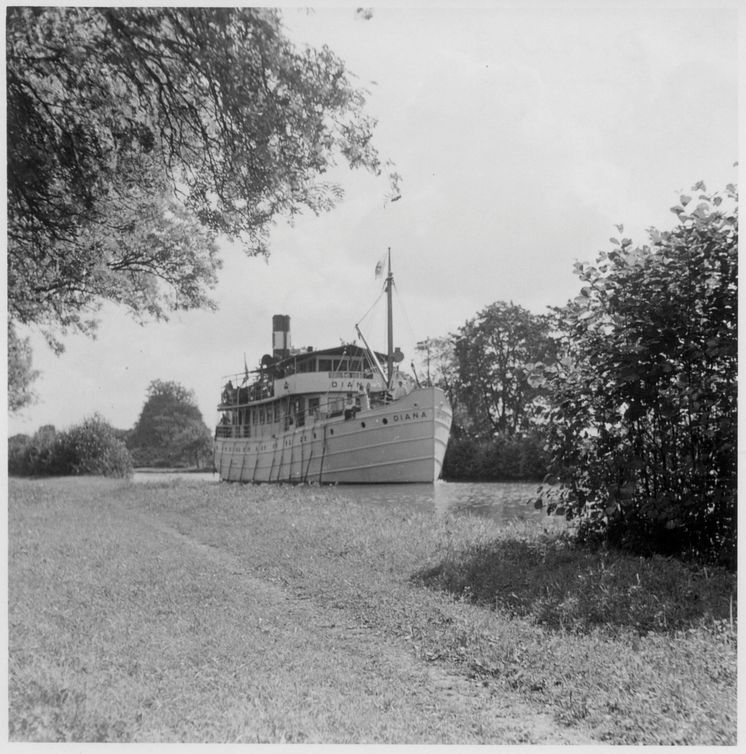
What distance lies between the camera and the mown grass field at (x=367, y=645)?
148 inches

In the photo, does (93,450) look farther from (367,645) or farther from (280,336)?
(367,645)

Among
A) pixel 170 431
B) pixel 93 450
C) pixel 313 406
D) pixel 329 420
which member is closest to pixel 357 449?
pixel 329 420

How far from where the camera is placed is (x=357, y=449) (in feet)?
55.9

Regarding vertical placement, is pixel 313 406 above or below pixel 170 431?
above

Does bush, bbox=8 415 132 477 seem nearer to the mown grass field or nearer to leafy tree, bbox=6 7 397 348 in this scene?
the mown grass field

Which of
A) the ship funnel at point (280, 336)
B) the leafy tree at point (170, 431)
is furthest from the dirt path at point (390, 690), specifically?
the ship funnel at point (280, 336)

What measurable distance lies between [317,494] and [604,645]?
8.66m

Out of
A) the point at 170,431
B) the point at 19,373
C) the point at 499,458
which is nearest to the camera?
the point at 19,373

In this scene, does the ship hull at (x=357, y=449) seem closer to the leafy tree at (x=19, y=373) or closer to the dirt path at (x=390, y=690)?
the leafy tree at (x=19, y=373)

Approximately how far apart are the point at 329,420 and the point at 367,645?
7.84 m

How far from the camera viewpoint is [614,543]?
6301 mm

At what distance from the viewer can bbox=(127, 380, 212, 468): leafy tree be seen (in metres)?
6.10

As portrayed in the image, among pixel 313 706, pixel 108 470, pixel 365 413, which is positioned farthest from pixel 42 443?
pixel 365 413

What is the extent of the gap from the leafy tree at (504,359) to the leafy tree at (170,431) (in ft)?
8.80
